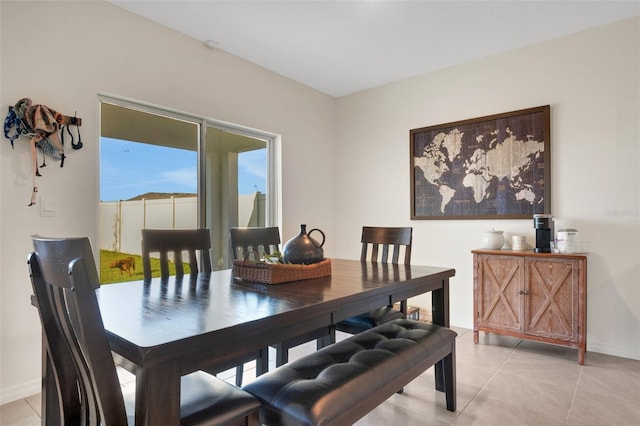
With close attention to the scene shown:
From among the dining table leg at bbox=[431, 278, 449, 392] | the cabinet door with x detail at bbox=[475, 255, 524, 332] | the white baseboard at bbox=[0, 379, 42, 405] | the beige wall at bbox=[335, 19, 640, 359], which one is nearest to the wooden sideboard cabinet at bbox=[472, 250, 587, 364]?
the cabinet door with x detail at bbox=[475, 255, 524, 332]

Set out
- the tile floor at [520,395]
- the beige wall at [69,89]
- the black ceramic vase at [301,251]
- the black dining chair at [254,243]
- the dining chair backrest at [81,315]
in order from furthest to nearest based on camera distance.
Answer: the black dining chair at [254,243]
the beige wall at [69,89]
the tile floor at [520,395]
the black ceramic vase at [301,251]
the dining chair backrest at [81,315]

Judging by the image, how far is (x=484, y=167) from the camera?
354 cm

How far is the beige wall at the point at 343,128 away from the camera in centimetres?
226

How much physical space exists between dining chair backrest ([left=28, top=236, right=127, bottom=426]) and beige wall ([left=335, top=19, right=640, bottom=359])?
3397 millimetres

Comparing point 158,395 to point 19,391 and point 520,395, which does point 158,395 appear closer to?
point 19,391

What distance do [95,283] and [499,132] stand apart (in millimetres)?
3581

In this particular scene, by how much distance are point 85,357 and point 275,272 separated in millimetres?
849

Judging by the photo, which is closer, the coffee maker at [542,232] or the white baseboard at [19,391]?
the white baseboard at [19,391]

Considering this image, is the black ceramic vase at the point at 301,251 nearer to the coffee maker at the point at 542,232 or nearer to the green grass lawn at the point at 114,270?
the green grass lawn at the point at 114,270

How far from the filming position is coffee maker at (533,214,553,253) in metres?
3.01

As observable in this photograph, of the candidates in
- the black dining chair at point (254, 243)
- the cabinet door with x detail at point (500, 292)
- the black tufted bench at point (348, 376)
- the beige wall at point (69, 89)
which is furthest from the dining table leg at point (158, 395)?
the cabinet door with x detail at point (500, 292)

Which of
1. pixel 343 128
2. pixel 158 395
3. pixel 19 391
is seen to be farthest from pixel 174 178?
pixel 158 395

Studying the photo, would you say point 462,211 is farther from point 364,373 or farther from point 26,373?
point 26,373

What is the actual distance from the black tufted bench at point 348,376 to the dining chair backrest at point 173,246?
36.6 inches
